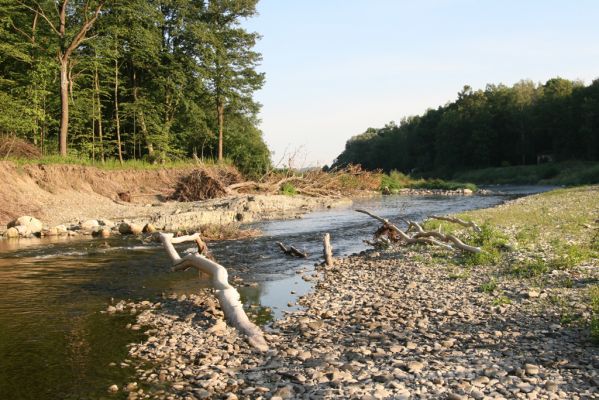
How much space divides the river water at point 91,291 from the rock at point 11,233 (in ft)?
4.59

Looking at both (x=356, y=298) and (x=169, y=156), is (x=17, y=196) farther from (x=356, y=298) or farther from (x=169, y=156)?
(x=356, y=298)

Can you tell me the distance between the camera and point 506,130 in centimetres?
9281

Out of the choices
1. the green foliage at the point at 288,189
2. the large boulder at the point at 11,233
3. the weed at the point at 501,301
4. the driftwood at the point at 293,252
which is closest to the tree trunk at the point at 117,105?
the green foliage at the point at 288,189

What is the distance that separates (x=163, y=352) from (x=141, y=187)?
30.7m

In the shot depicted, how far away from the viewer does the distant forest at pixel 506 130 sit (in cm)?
7694

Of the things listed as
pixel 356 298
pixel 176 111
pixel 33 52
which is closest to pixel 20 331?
pixel 356 298

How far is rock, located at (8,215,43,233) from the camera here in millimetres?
23047

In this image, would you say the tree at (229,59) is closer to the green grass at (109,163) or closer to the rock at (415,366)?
the green grass at (109,163)

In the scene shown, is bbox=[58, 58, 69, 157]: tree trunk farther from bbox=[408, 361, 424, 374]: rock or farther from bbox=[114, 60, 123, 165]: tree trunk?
bbox=[408, 361, 424, 374]: rock

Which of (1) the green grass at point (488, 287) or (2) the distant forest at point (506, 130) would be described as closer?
(1) the green grass at point (488, 287)

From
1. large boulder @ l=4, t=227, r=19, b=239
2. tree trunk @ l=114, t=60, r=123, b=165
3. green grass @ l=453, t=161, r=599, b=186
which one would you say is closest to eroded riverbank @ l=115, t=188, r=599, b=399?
large boulder @ l=4, t=227, r=19, b=239

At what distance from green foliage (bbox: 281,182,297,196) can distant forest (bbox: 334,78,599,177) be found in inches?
846

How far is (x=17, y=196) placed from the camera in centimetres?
2652

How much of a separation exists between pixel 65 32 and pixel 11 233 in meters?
18.0
